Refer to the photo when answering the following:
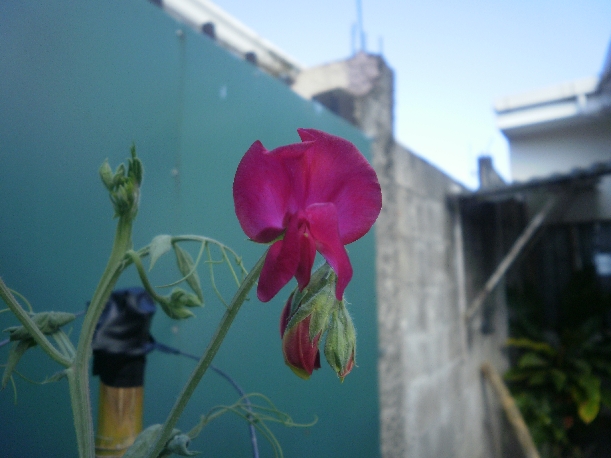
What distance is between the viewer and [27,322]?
0.43 meters

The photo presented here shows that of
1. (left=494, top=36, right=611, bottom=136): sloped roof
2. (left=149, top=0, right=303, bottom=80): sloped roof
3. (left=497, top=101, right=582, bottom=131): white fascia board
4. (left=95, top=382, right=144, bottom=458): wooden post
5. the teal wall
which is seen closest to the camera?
(left=95, top=382, right=144, bottom=458): wooden post

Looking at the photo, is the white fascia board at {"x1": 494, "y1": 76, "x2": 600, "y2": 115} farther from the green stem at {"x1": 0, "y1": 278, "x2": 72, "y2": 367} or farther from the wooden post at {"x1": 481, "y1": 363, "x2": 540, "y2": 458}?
the green stem at {"x1": 0, "y1": 278, "x2": 72, "y2": 367}

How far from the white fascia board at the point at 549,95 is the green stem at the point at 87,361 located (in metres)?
6.41

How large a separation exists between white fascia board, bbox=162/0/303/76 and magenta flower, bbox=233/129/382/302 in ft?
6.31

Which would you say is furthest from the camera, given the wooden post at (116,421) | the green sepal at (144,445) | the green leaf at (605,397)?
the green leaf at (605,397)

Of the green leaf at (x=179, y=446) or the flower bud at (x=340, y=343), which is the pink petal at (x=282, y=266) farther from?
the green leaf at (x=179, y=446)

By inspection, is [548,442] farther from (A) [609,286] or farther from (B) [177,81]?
(B) [177,81]

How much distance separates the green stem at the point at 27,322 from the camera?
42 centimetres

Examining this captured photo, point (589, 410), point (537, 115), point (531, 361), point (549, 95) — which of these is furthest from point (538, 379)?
point (549, 95)

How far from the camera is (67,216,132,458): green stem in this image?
44cm

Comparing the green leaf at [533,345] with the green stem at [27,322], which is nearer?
the green stem at [27,322]

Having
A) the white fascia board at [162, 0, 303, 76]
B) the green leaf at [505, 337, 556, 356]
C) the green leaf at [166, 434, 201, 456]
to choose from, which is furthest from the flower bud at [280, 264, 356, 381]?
the green leaf at [505, 337, 556, 356]

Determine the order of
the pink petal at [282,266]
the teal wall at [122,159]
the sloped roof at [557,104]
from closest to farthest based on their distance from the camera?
the pink petal at [282,266] < the teal wall at [122,159] < the sloped roof at [557,104]

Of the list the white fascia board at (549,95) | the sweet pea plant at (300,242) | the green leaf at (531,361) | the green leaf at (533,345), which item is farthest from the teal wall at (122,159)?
the white fascia board at (549,95)
